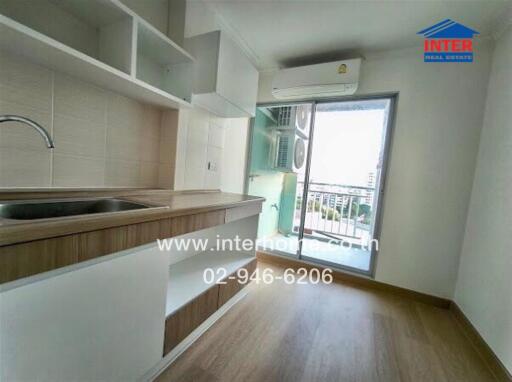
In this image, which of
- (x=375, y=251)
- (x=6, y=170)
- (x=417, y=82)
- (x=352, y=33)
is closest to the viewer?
(x=6, y=170)

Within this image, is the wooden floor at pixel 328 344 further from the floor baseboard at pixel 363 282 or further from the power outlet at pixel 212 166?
the power outlet at pixel 212 166

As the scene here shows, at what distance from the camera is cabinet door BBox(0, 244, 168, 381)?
56cm

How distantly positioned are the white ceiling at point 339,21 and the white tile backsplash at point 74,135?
1.10 metres

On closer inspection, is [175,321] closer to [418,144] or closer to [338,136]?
[418,144]

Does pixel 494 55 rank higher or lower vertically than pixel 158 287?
higher

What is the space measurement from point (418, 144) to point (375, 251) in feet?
3.58

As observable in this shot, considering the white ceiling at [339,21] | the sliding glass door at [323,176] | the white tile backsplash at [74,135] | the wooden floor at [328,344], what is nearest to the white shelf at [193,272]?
the wooden floor at [328,344]

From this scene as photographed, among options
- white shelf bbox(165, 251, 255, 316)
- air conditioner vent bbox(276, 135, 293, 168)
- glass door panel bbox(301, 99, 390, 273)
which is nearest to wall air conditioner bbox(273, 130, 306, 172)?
air conditioner vent bbox(276, 135, 293, 168)

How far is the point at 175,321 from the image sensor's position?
Result: 1.07 m

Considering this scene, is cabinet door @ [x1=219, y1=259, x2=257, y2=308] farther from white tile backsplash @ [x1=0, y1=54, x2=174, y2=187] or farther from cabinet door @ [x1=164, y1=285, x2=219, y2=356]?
white tile backsplash @ [x1=0, y1=54, x2=174, y2=187]

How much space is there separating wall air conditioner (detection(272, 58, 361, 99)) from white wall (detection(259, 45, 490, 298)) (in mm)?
223

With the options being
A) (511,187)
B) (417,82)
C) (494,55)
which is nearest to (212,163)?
(417,82)

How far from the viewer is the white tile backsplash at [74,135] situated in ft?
2.98

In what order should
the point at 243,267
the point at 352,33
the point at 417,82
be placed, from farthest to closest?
the point at 417,82 → the point at 352,33 → the point at 243,267
